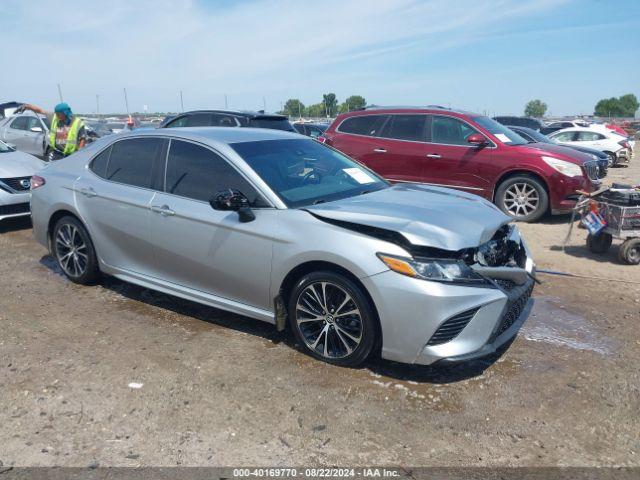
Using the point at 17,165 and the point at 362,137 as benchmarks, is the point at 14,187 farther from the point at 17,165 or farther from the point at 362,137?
the point at 362,137

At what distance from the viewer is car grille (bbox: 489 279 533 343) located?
139 inches

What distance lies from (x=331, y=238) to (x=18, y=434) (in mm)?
2137

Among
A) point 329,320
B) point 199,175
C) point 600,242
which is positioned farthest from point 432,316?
point 600,242

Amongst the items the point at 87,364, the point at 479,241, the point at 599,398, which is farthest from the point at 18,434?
the point at 599,398

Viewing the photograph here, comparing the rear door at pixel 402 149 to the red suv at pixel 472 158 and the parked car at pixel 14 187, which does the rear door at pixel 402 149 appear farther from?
the parked car at pixel 14 187

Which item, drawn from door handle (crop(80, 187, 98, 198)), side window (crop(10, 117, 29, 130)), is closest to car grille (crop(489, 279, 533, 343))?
door handle (crop(80, 187, 98, 198))

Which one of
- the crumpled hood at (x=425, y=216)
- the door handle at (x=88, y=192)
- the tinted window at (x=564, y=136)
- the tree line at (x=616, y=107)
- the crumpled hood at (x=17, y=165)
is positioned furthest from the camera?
the tree line at (x=616, y=107)

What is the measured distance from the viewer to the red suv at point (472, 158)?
8.43 metres

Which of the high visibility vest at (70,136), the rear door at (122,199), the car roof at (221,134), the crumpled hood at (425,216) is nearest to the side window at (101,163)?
the rear door at (122,199)

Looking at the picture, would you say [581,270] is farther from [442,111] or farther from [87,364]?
[87,364]

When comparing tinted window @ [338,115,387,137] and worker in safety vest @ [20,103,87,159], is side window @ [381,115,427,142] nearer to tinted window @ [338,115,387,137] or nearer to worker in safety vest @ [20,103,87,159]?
tinted window @ [338,115,387,137]

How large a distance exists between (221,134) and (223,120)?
6501 mm

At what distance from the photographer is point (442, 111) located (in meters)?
9.20

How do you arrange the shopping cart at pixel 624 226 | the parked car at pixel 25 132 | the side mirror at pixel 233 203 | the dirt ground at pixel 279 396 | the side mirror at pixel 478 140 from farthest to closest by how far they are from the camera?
the parked car at pixel 25 132, the side mirror at pixel 478 140, the shopping cart at pixel 624 226, the side mirror at pixel 233 203, the dirt ground at pixel 279 396
